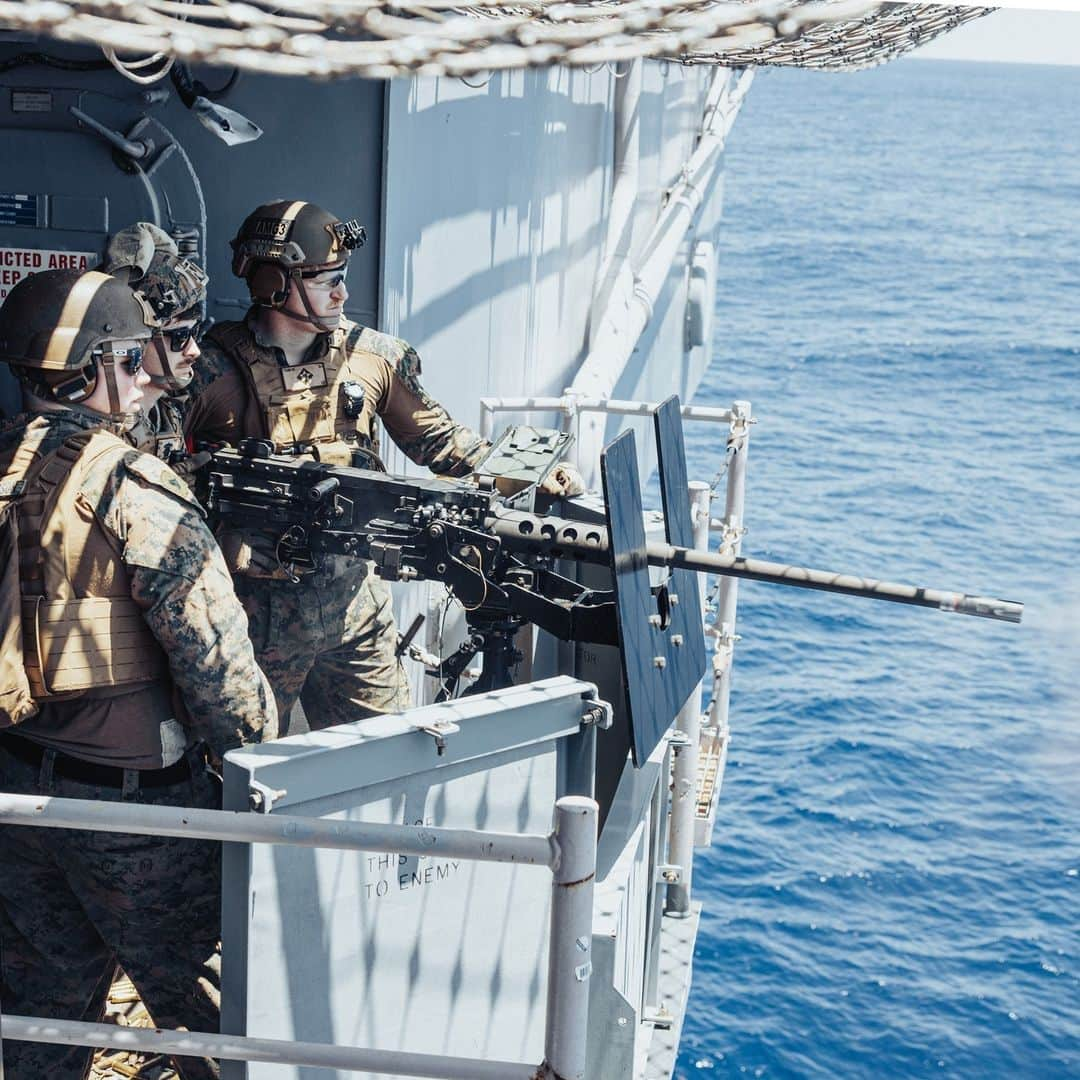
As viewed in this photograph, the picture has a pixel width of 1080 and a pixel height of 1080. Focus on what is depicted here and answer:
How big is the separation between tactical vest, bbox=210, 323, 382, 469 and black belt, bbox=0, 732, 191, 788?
4.64ft

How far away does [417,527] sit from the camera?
14.7 feet

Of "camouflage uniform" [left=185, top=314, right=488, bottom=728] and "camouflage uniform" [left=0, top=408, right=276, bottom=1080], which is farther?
"camouflage uniform" [left=185, top=314, right=488, bottom=728]

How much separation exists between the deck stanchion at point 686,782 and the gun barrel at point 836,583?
2429 mm

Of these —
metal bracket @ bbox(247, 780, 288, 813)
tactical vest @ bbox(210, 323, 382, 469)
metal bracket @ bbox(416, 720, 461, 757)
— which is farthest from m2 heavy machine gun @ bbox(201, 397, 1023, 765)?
metal bracket @ bbox(247, 780, 288, 813)

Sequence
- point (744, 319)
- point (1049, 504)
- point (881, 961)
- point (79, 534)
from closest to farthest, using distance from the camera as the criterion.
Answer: point (79, 534) → point (881, 961) → point (1049, 504) → point (744, 319)

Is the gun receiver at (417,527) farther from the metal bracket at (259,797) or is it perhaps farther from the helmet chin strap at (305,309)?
the metal bracket at (259,797)

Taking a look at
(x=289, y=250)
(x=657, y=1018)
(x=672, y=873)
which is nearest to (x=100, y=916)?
(x=289, y=250)

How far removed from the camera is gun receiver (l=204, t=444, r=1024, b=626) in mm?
4453

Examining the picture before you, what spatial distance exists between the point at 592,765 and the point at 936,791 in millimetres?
18044

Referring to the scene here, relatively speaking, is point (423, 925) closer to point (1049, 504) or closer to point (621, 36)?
point (621, 36)

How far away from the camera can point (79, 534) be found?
133 inches

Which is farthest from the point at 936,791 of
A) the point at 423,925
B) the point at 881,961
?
the point at 423,925

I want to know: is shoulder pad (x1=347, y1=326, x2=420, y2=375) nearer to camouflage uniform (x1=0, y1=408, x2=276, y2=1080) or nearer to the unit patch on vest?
the unit patch on vest

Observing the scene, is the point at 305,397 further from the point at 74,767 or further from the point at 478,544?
the point at 74,767
